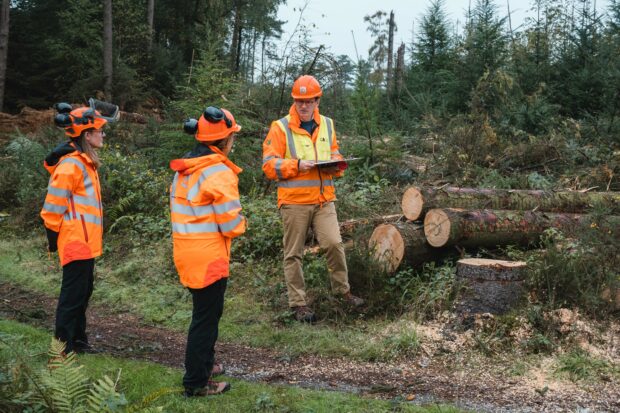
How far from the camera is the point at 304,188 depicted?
6.64 m

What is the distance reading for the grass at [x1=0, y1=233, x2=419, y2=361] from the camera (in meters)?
5.99

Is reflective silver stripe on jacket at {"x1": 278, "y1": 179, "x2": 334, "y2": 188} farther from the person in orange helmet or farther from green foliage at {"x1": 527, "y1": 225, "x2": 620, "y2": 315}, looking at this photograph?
green foliage at {"x1": 527, "y1": 225, "x2": 620, "y2": 315}

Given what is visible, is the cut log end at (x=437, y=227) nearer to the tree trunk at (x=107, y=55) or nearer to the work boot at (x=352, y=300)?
the work boot at (x=352, y=300)

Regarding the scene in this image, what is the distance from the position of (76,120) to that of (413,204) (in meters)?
4.23

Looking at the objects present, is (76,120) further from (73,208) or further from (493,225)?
(493,225)

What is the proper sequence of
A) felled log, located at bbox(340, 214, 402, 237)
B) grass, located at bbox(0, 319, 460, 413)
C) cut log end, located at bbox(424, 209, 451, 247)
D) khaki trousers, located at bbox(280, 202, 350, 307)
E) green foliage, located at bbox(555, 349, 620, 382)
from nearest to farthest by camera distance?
grass, located at bbox(0, 319, 460, 413), green foliage, located at bbox(555, 349, 620, 382), khaki trousers, located at bbox(280, 202, 350, 307), cut log end, located at bbox(424, 209, 451, 247), felled log, located at bbox(340, 214, 402, 237)

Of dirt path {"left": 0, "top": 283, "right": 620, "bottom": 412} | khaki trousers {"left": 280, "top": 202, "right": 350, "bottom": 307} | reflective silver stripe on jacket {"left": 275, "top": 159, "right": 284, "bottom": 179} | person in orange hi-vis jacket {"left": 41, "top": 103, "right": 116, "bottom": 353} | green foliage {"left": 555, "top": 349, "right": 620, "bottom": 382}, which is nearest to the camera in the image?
dirt path {"left": 0, "top": 283, "right": 620, "bottom": 412}

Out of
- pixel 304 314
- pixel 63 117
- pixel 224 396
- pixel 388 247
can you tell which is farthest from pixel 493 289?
pixel 63 117

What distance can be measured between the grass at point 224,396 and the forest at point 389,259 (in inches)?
0.9

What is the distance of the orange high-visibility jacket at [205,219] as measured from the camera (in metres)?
4.36

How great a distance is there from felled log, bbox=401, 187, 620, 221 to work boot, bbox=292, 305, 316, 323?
1929 mm

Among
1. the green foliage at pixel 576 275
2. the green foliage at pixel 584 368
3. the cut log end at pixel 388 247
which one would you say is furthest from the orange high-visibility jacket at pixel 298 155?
the green foliage at pixel 584 368

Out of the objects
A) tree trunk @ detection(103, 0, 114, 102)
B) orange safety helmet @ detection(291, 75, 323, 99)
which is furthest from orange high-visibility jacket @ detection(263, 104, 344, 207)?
tree trunk @ detection(103, 0, 114, 102)

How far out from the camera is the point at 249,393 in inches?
184
